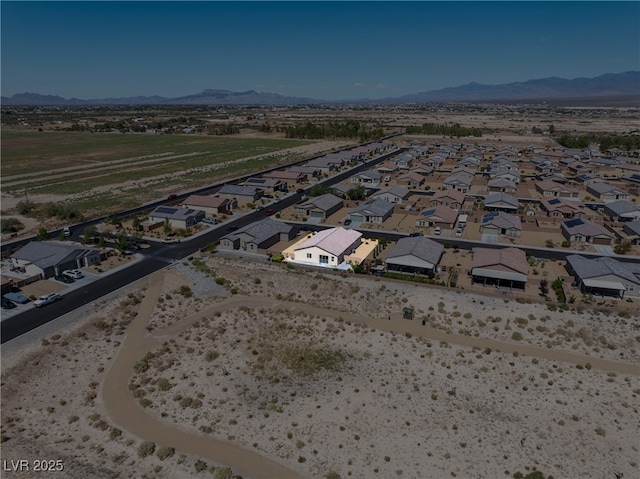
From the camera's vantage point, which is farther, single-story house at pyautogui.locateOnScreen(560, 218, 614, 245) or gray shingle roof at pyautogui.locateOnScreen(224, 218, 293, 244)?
single-story house at pyautogui.locateOnScreen(560, 218, 614, 245)

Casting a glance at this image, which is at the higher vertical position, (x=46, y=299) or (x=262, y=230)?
(x=262, y=230)

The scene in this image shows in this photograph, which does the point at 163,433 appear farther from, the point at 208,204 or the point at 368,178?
the point at 368,178

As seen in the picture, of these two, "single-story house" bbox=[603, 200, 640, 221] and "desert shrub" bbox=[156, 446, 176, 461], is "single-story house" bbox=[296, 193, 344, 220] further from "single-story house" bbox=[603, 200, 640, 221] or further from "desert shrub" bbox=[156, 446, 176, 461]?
"desert shrub" bbox=[156, 446, 176, 461]

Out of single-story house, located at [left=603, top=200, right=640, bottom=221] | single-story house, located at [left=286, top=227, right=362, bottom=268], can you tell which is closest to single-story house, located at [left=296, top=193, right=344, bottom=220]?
single-story house, located at [left=286, top=227, right=362, bottom=268]

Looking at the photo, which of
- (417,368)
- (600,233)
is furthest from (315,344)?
(600,233)

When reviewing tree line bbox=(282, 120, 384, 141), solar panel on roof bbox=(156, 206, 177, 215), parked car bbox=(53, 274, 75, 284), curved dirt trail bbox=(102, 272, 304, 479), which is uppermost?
tree line bbox=(282, 120, 384, 141)

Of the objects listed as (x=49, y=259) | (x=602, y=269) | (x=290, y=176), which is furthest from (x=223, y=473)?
(x=290, y=176)

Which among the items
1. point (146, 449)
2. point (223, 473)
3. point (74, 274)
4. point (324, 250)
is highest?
point (324, 250)
